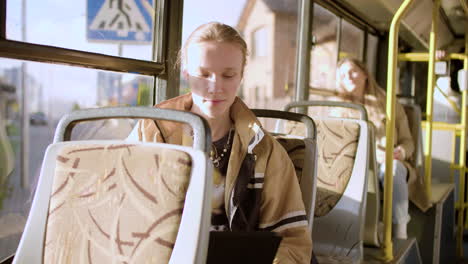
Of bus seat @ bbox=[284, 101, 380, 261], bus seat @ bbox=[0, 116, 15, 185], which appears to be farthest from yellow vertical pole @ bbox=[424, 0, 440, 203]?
bus seat @ bbox=[0, 116, 15, 185]

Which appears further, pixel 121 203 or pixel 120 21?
pixel 120 21

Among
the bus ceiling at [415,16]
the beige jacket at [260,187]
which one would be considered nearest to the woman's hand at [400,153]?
the bus ceiling at [415,16]

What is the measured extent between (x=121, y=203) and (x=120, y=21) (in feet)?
3.90

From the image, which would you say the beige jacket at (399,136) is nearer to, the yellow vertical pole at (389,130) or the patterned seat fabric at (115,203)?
the yellow vertical pole at (389,130)

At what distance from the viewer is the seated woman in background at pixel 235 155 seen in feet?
4.78

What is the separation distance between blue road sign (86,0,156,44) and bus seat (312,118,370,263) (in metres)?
0.96

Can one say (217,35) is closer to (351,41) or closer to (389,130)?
(389,130)

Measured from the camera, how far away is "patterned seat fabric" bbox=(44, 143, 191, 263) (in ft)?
3.64

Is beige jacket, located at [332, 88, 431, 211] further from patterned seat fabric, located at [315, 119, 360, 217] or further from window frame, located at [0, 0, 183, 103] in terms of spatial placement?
window frame, located at [0, 0, 183, 103]

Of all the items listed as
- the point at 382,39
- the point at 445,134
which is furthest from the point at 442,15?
the point at 445,134

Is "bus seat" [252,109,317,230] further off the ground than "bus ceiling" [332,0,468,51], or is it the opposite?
"bus ceiling" [332,0,468,51]

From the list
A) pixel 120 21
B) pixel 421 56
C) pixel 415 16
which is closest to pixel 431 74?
pixel 415 16

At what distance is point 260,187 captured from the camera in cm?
150

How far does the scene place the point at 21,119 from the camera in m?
1.86
